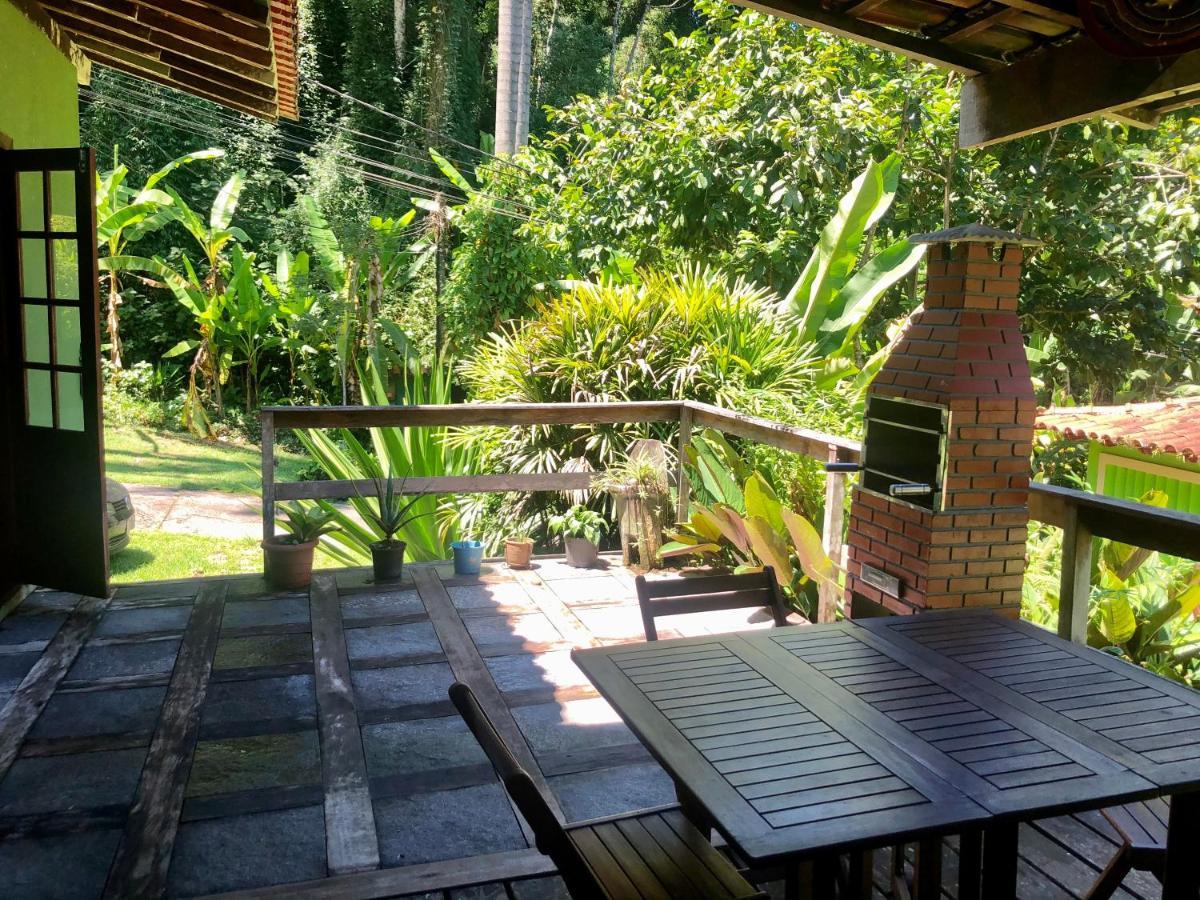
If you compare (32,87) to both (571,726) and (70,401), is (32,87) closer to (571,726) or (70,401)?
(70,401)

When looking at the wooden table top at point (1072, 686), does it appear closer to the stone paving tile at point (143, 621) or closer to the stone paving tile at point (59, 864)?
the stone paving tile at point (59, 864)

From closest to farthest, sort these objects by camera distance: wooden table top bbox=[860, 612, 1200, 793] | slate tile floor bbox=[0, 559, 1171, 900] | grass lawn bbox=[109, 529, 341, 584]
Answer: wooden table top bbox=[860, 612, 1200, 793] < slate tile floor bbox=[0, 559, 1171, 900] < grass lawn bbox=[109, 529, 341, 584]

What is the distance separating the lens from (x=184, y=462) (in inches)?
430

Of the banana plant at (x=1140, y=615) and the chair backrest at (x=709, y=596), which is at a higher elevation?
the chair backrest at (x=709, y=596)

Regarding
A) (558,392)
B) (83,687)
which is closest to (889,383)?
(83,687)

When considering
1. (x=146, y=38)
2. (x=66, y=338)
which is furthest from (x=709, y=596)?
(x=146, y=38)

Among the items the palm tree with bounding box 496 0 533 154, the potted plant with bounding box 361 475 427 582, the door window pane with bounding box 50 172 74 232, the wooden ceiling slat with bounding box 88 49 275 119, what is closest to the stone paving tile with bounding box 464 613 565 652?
the potted plant with bounding box 361 475 427 582

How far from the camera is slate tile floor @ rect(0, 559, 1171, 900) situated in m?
2.41

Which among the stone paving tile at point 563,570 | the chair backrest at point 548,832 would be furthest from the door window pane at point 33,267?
the chair backrest at point 548,832

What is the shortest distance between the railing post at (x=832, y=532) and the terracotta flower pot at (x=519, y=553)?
1.67 meters

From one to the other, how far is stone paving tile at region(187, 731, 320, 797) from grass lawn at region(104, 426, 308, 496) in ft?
20.1

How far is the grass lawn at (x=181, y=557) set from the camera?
6.33 m

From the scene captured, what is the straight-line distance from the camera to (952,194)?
8.80 meters

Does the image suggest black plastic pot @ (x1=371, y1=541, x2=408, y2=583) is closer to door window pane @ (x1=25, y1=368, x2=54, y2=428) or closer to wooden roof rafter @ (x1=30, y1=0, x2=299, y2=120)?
door window pane @ (x1=25, y1=368, x2=54, y2=428)
